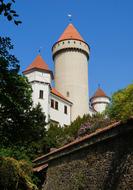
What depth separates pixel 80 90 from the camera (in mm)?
59031

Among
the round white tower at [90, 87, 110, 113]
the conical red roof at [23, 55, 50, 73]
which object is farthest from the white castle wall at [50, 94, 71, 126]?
the round white tower at [90, 87, 110, 113]

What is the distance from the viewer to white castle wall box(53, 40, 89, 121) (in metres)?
58.3

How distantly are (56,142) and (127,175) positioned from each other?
1984 cm

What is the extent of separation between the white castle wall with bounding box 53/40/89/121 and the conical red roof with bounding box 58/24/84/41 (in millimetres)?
1083

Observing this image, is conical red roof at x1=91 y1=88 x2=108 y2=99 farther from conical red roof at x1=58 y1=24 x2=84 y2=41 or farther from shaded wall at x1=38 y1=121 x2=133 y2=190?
shaded wall at x1=38 y1=121 x2=133 y2=190

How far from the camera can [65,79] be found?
195ft

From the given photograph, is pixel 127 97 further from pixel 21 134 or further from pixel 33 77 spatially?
pixel 33 77

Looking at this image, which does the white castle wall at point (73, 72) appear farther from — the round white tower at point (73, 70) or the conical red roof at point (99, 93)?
the conical red roof at point (99, 93)

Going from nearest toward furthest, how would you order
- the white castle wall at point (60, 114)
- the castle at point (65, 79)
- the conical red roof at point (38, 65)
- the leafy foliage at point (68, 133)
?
the leafy foliage at point (68, 133), the castle at point (65, 79), the white castle wall at point (60, 114), the conical red roof at point (38, 65)

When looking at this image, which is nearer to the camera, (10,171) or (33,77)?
(10,171)

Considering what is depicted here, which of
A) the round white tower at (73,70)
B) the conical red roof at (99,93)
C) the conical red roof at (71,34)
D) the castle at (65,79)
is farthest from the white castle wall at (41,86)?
the conical red roof at (99,93)

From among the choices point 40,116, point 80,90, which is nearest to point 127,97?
point 40,116

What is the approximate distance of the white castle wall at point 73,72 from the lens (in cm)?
5831

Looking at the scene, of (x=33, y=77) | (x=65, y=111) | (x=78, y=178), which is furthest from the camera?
(x=65, y=111)
